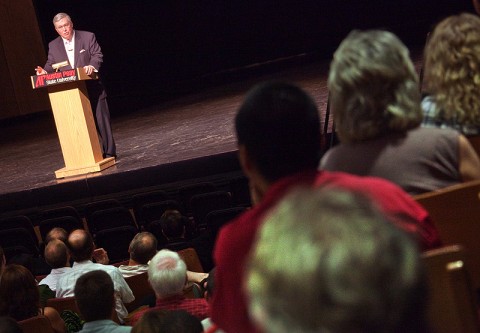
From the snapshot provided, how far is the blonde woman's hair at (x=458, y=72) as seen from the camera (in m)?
2.00

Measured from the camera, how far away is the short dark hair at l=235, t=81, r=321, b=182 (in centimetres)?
145

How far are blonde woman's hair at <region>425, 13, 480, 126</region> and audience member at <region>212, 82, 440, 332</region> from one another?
25.1 inches

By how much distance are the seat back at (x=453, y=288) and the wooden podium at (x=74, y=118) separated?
4.75 metres

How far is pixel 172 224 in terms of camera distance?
176 inches

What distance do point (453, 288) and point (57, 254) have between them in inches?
123

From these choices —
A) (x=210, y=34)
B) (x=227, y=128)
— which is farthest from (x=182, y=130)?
(x=210, y=34)

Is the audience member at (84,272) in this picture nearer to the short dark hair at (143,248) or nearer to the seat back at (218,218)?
the short dark hair at (143,248)

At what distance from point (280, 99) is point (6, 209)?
553cm

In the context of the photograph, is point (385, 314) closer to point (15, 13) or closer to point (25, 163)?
point (25, 163)

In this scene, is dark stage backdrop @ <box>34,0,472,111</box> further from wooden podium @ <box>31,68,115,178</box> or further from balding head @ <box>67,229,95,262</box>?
balding head @ <box>67,229,95,262</box>

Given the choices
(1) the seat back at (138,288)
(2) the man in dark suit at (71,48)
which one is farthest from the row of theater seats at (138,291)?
(2) the man in dark suit at (71,48)

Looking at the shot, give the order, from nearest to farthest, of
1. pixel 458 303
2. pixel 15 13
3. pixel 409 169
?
pixel 458 303 → pixel 409 169 → pixel 15 13

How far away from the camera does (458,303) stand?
128 cm

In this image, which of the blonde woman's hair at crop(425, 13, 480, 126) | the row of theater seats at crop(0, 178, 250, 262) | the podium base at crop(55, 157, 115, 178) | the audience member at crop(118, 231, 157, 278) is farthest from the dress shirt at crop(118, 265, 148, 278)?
the podium base at crop(55, 157, 115, 178)
